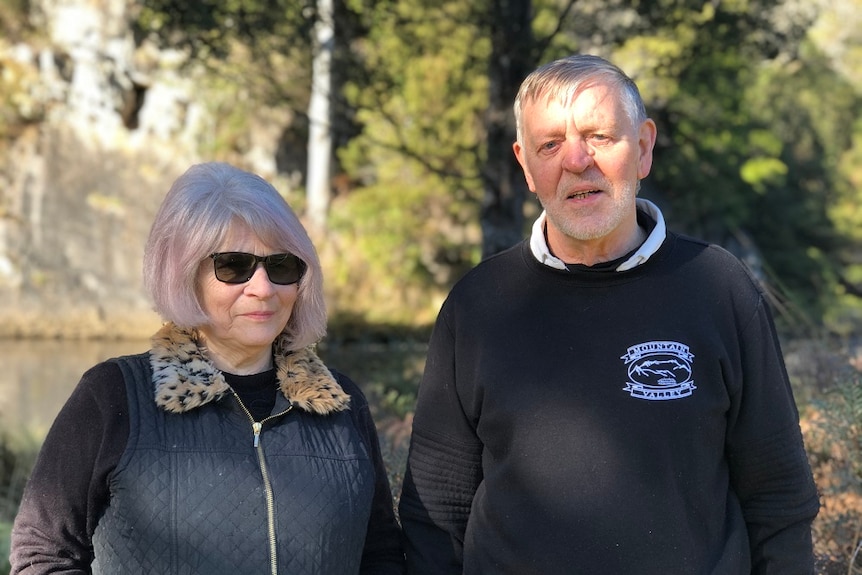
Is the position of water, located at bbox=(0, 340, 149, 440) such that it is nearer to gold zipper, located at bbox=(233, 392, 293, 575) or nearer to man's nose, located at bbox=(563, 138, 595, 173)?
gold zipper, located at bbox=(233, 392, 293, 575)

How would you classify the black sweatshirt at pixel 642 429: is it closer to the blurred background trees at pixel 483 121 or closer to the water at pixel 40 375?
the blurred background trees at pixel 483 121

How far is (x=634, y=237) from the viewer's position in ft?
8.45

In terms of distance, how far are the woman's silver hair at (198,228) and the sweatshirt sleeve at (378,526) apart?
0.49m

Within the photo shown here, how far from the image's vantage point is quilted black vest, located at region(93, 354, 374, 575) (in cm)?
224

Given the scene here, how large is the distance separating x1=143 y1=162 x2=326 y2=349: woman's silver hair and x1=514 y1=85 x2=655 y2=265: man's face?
67cm

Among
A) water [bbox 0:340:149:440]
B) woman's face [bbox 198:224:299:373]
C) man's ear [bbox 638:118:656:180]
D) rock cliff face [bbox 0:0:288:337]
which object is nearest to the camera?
woman's face [bbox 198:224:299:373]

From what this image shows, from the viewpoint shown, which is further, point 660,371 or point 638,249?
point 638,249

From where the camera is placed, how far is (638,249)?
2.51m

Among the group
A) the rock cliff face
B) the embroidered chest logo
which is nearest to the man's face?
the embroidered chest logo

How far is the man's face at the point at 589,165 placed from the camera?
2.47 metres

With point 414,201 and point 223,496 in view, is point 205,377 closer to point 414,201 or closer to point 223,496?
point 223,496

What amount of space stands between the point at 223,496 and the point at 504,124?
5.40m

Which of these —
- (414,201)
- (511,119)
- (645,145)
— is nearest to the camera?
(645,145)

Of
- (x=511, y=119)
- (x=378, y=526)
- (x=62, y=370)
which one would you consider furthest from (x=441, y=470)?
(x=62, y=370)
